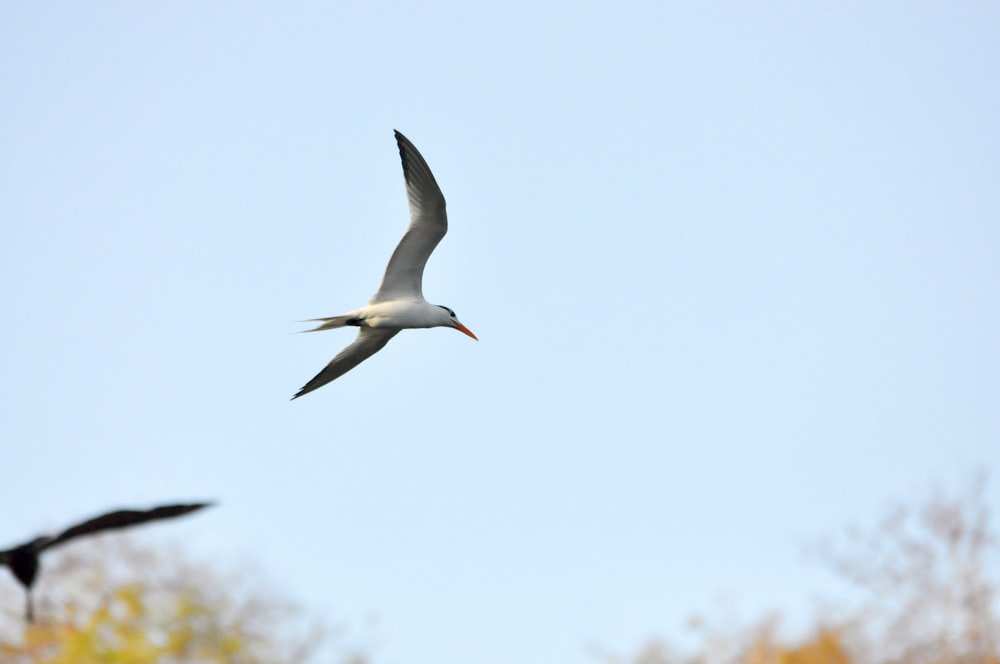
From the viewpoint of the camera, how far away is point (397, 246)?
43.2 feet

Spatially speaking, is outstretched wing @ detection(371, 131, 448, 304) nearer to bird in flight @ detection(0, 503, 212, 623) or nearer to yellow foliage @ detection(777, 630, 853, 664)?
bird in flight @ detection(0, 503, 212, 623)

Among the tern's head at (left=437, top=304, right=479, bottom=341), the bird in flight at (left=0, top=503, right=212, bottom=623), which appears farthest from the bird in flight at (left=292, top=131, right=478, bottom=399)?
the bird in flight at (left=0, top=503, right=212, bottom=623)

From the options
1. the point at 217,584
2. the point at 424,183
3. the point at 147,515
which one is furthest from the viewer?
the point at 217,584

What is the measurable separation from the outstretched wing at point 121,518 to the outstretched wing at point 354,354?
8059mm

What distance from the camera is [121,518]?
564 centimetres

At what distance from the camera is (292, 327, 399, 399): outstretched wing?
1382 cm

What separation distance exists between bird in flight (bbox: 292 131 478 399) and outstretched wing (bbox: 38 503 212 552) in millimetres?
7233

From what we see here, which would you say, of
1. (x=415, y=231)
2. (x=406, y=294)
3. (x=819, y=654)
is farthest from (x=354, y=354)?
(x=819, y=654)

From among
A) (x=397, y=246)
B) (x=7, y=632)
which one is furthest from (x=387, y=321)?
(x=7, y=632)

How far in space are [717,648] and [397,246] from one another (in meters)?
13.2

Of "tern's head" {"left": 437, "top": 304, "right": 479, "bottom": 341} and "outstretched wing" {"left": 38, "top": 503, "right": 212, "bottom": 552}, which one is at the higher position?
"tern's head" {"left": 437, "top": 304, "right": 479, "bottom": 341}

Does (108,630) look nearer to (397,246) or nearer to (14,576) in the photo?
(397,246)

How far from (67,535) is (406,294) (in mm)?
8148

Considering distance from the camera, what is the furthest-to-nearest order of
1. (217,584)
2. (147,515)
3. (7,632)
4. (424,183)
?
(217,584)
(7,632)
(424,183)
(147,515)
